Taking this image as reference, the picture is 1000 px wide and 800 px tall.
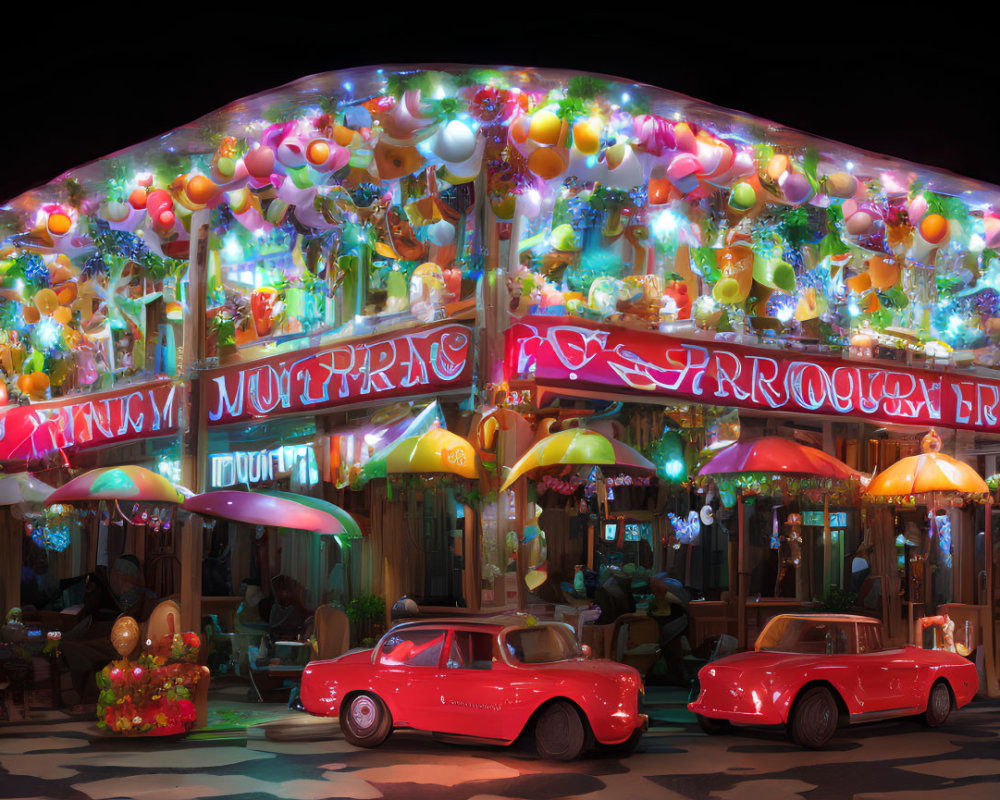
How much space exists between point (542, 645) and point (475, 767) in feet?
3.85

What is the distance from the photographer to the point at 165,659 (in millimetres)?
10516

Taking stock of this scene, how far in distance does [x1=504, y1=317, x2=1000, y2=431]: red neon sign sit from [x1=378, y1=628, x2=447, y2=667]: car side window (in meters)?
2.55

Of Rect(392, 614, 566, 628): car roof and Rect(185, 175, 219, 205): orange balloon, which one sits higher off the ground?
Rect(185, 175, 219, 205): orange balloon

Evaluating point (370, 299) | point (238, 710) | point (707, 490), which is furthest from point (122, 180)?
point (707, 490)

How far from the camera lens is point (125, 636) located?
1023 centimetres

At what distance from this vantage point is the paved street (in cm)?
795

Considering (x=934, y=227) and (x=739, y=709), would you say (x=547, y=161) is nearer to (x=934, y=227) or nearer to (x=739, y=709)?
(x=934, y=227)

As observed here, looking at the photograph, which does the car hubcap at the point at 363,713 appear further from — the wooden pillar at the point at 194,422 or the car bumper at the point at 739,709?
the car bumper at the point at 739,709

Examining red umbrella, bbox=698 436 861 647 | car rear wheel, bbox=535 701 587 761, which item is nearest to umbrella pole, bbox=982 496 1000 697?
red umbrella, bbox=698 436 861 647

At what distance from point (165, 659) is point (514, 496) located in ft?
11.8

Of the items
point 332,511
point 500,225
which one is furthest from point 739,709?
point 500,225

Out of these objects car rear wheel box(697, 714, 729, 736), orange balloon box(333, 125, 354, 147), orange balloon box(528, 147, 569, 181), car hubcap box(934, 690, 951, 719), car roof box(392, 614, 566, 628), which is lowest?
car rear wheel box(697, 714, 729, 736)

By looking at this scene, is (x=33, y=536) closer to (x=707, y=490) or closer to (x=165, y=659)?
(x=165, y=659)

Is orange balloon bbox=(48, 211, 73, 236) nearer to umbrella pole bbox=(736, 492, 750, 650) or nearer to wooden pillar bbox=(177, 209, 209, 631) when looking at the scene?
wooden pillar bbox=(177, 209, 209, 631)
